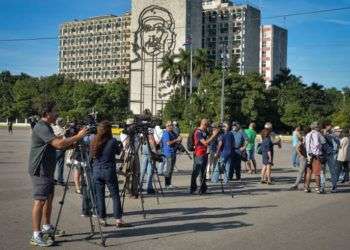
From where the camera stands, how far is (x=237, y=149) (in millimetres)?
19703

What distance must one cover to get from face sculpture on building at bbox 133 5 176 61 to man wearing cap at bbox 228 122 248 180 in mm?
109691

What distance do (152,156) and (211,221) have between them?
2.78m

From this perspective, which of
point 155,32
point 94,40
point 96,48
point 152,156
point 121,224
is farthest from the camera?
point 96,48

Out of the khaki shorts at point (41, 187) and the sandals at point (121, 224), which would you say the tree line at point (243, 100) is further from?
the khaki shorts at point (41, 187)

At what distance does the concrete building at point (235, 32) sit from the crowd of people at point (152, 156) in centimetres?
12119

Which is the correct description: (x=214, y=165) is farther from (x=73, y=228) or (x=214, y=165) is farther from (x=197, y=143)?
(x=73, y=228)

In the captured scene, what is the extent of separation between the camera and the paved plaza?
880 centimetres

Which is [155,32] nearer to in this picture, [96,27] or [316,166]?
[96,27]

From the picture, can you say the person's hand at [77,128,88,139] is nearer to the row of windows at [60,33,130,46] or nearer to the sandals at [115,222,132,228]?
the sandals at [115,222,132,228]

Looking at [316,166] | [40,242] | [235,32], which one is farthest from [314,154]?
[235,32]

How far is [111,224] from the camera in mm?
10258

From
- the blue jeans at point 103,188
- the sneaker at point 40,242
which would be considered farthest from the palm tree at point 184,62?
the sneaker at point 40,242

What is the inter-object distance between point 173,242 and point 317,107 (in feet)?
294

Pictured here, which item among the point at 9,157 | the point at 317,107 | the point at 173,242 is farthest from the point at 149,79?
the point at 173,242
